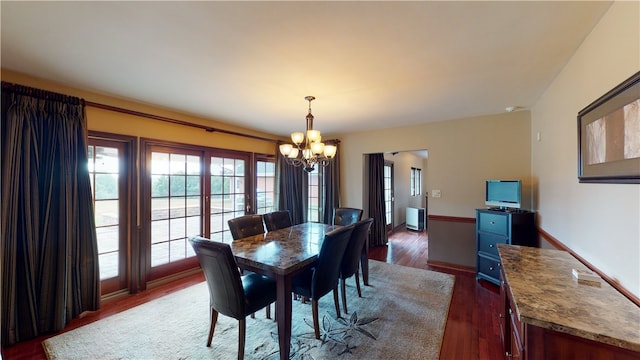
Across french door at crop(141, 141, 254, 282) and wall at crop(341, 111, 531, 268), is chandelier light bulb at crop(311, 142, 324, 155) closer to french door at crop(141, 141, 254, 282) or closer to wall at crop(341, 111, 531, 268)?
french door at crop(141, 141, 254, 282)

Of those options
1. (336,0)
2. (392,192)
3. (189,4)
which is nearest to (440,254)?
(392,192)

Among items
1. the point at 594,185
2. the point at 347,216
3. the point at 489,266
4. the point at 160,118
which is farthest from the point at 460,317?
the point at 160,118

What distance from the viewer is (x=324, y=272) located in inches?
86.6

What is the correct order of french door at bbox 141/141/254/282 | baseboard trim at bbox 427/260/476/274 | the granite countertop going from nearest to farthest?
the granite countertop < french door at bbox 141/141/254/282 < baseboard trim at bbox 427/260/476/274

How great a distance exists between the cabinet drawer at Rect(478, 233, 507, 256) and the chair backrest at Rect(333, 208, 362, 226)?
167 cm

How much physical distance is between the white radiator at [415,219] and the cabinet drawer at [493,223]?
11.2ft

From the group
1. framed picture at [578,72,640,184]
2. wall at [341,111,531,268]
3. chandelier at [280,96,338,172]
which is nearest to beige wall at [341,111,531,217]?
wall at [341,111,531,268]

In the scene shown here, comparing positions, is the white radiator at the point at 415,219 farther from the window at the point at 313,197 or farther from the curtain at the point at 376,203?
the window at the point at 313,197

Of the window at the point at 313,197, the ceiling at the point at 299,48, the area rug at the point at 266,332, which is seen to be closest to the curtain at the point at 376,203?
the window at the point at 313,197

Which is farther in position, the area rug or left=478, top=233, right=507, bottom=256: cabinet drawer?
left=478, top=233, right=507, bottom=256: cabinet drawer

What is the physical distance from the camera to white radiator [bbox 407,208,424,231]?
6745mm

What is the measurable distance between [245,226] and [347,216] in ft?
5.07

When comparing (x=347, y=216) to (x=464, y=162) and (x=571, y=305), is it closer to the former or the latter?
Answer: (x=464, y=162)

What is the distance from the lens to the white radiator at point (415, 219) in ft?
22.1
